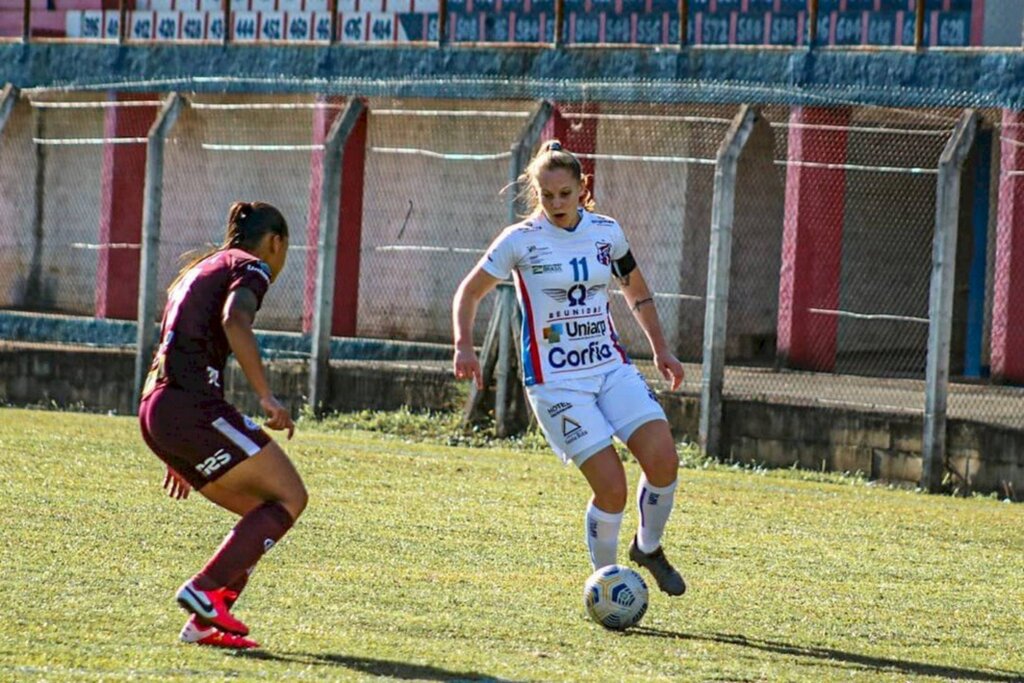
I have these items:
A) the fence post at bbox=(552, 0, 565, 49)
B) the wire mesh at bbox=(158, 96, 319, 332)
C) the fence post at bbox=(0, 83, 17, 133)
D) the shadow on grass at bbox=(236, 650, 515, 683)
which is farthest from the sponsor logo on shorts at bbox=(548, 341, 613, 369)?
the wire mesh at bbox=(158, 96, 319, 332)

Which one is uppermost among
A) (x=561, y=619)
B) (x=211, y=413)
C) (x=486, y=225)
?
(x=486, y=225)

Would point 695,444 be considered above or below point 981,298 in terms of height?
below

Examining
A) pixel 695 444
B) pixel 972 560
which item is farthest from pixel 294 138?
pixel 972 560

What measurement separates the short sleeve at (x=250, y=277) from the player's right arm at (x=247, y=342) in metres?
0.03

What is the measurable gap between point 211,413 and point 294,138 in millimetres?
18097

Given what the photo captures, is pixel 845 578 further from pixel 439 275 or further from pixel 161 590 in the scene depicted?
pixel 439 275

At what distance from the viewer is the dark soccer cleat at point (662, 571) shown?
28.1 ft

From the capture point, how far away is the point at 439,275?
78.1ft

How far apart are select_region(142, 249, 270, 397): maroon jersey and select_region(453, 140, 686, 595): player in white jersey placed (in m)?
1.31

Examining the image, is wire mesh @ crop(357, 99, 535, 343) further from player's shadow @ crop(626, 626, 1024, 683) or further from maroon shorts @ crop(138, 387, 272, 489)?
maroon shorts @ crop(138, 387, 272, 489)

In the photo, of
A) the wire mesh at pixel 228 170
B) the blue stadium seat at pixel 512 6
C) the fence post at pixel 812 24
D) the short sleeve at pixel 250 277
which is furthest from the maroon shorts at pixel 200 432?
the wire mesh at pixel 228 170

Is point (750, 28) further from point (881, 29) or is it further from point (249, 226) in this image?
point (249, 226)

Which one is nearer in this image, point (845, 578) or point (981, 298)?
point (845, 578)

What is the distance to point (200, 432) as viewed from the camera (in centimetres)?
728
